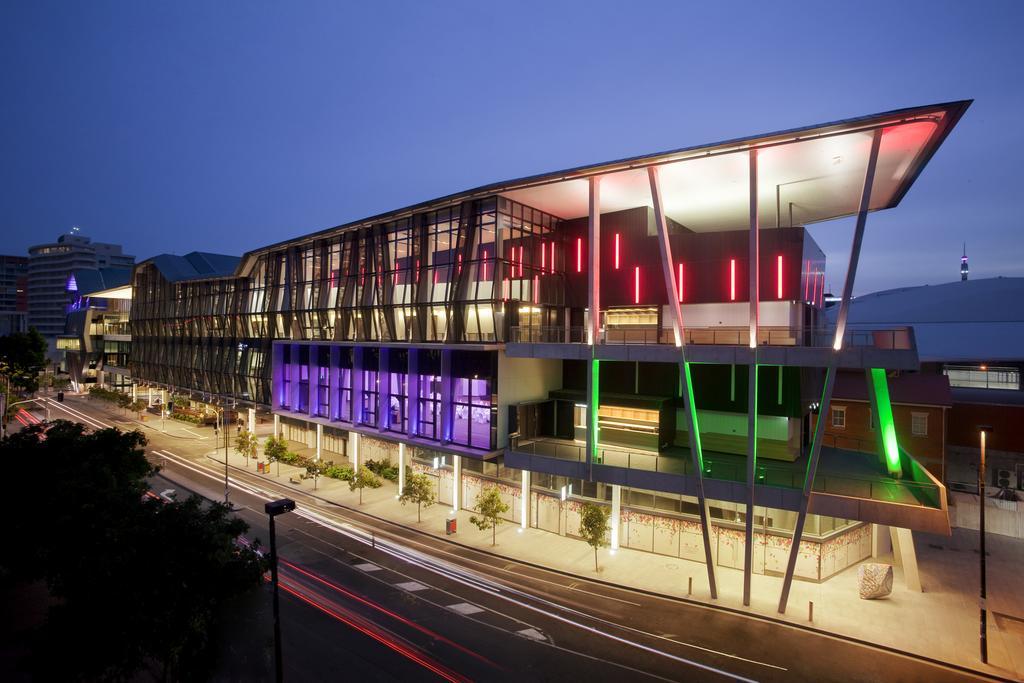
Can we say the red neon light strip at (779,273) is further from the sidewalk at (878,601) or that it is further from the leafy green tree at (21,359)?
the leafy green tree at (21,359)

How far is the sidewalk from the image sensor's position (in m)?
18.4

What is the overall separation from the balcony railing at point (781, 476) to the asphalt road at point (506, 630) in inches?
212

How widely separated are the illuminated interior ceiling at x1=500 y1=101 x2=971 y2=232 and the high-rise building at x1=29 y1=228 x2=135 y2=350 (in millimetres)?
187451

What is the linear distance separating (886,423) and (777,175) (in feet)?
41.3

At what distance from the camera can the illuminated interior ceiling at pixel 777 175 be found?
760 inches

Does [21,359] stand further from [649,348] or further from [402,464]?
[649,348]

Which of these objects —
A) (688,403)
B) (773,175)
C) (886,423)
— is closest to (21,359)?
(688,403)

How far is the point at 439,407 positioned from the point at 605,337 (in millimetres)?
12995

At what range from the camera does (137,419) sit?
6469cm

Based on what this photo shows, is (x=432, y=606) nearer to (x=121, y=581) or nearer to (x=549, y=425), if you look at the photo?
(x=121, y=581)

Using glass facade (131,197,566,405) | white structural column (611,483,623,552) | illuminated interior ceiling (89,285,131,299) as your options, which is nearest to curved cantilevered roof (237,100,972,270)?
glass facade (131,197,566,405)

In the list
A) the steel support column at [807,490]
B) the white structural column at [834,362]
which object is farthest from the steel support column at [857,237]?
the steel support column at [807,490]

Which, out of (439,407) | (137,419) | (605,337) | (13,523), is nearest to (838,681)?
(605,337)

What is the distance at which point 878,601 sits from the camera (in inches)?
840
